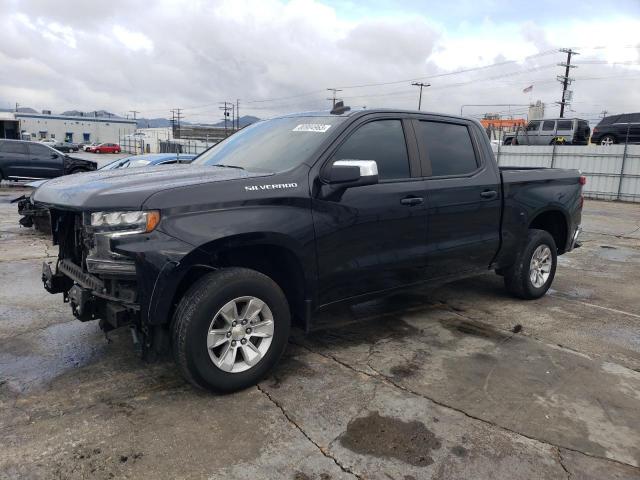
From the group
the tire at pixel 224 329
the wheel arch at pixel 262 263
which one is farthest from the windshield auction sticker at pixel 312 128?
the tire at pixel 224 329

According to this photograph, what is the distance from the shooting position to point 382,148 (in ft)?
13.6

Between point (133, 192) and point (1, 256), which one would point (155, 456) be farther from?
point (1, 256)

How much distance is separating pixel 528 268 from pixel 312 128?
2.90m

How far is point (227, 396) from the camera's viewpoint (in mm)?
3354

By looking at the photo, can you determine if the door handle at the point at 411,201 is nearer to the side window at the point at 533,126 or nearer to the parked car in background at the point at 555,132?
the parked car in background at the point at 555,132

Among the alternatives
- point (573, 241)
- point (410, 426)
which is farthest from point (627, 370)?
point (573, 241)

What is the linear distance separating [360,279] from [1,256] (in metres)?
5.98

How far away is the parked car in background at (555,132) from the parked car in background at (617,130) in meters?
1.56

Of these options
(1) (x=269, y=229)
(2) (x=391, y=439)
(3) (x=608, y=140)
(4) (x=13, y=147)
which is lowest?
(2) (x=391, y=439)

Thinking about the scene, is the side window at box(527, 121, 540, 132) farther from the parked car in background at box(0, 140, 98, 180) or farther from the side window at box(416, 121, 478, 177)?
the side window at box(416, 121, 478, 177)

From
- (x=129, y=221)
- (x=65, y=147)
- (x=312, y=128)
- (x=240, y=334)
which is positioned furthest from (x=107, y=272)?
(x=65, y=147)

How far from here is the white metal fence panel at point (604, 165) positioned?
1938 centimetres

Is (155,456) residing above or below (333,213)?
below

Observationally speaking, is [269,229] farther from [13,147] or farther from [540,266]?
[13,147]
